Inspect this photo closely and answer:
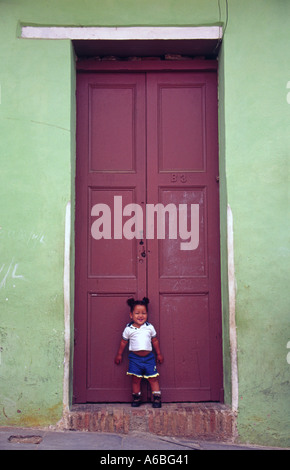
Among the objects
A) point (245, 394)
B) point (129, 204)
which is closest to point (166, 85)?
point (129, 204)

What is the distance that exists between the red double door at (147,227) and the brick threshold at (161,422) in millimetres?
229

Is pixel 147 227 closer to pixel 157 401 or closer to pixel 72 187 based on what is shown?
pixel 72 187

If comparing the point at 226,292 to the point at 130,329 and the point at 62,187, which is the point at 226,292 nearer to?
the point at 130,329

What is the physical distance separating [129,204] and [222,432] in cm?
213

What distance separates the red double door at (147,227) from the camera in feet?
14.3

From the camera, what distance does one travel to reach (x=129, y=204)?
14.7 ft

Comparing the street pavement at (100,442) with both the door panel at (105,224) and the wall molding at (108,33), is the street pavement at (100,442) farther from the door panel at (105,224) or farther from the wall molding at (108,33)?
the wall molding at (108,33)

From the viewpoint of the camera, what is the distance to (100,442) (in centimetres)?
384

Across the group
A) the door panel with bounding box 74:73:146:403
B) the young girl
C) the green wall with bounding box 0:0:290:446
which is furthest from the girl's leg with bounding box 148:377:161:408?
the green wall with bounding box 0:0:290:446

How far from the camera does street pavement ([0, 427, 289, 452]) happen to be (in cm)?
373

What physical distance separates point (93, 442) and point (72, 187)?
2131 mm

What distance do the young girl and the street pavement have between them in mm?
338

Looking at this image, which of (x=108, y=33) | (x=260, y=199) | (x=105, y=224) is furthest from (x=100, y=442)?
(x=108, y=33)

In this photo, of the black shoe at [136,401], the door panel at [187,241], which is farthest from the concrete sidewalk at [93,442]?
the door panel at [187,241]
